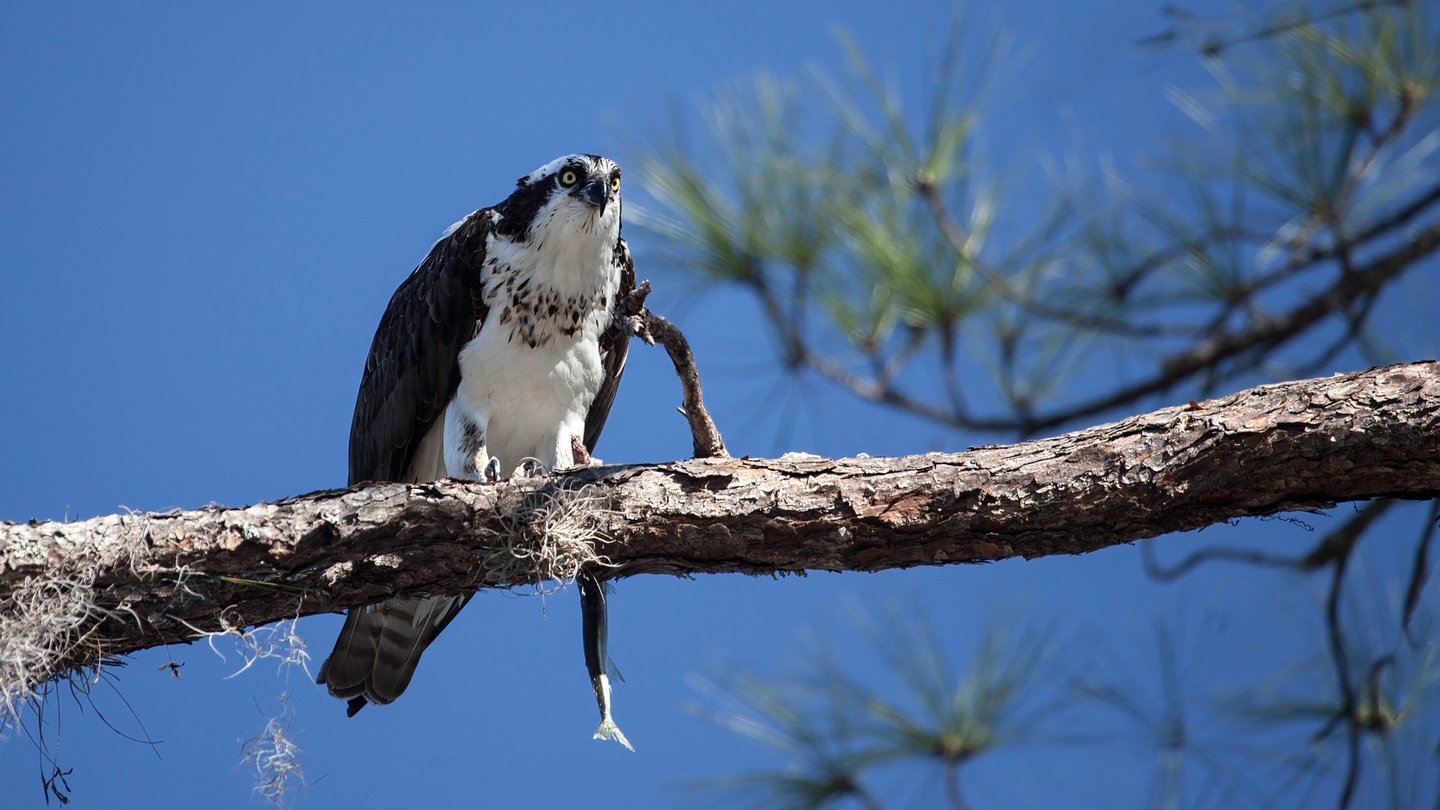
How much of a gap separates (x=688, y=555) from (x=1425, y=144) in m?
2.35

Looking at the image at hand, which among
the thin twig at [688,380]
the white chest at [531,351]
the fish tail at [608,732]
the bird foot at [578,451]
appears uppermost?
the white chest at [531,351]

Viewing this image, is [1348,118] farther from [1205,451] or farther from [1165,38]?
[1205,451]

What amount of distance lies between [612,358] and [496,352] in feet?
1.34

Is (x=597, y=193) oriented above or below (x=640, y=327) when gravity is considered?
→ above

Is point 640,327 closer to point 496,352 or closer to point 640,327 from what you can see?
point 640,327

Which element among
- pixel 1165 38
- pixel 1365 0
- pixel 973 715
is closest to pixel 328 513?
pixel 973 715

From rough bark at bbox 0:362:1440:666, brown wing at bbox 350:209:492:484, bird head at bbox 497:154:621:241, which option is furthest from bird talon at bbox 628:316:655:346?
brown wing at bbox 350:209:492:484

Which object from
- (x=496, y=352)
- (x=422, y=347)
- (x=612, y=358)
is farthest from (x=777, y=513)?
(x=422, y=347)

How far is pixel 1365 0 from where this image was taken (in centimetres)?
354

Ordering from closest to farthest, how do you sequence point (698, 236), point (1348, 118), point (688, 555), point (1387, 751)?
point (688, 555)
point (1387, 751)
point (1348, 118)
point (698, 236)

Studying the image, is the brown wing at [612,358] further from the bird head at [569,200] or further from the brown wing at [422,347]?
the brown wing at [422,347]

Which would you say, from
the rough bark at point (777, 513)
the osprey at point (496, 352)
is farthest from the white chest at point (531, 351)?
the rough bark at point (777, 513)

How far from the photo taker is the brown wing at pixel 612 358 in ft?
12.8

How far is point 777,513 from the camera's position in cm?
270
